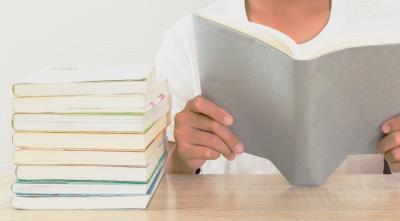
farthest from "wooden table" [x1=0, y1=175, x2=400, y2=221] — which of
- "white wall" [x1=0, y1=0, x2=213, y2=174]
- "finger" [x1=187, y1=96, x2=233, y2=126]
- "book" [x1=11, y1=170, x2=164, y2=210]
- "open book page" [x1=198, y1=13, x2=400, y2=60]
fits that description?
"white wall" [x1=0, y1=0, x2=213, y2=174]

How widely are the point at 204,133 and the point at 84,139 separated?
0.68ft

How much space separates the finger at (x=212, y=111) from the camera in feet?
2.66

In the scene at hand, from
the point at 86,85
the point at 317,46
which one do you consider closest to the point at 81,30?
the point at 86,85

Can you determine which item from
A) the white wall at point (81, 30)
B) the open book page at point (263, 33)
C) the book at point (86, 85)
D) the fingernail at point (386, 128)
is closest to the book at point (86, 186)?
the book at point (86, 85)

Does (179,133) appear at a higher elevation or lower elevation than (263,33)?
lower

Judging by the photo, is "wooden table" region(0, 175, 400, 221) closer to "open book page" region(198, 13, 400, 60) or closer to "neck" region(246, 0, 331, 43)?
"open book page" region(198, 13, 400, 60)

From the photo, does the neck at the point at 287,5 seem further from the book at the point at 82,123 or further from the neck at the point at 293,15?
the book at the point at 82,123

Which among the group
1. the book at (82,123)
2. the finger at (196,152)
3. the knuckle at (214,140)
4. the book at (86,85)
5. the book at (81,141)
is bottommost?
the finger at (196,152)

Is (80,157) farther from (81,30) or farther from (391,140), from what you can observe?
(81,30)

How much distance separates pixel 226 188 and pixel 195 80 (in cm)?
46

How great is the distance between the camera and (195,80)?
4.15 ft

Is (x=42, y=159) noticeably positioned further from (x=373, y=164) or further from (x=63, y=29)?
(x=63, y=29)

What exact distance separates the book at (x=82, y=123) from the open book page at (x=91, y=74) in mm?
50

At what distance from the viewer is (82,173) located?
2.50 feet
